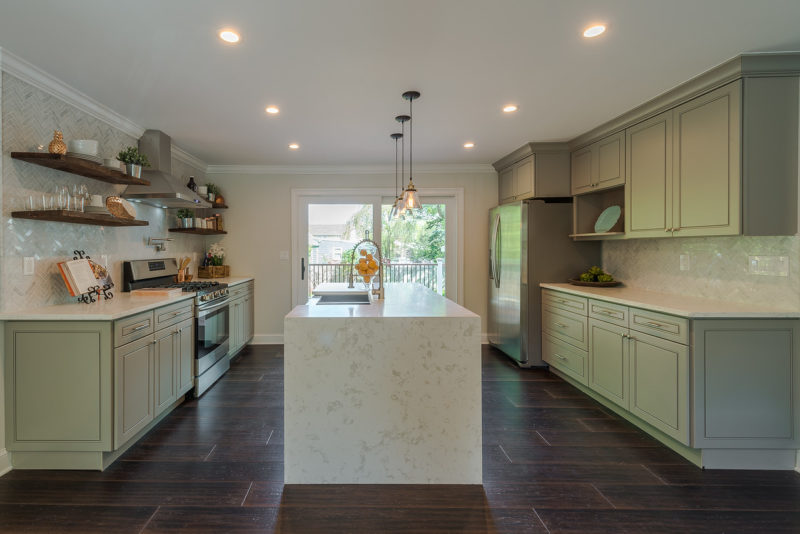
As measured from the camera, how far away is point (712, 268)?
285cm

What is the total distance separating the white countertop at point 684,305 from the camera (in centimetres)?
224

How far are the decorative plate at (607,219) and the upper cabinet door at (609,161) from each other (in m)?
0.27

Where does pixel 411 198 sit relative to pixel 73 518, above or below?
above

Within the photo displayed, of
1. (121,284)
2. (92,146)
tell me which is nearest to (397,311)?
(92,146)

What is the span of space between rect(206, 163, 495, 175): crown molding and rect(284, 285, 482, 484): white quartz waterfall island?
3.43m

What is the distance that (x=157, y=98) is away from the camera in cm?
289

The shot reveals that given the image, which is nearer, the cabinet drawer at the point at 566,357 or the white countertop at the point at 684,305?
the white countertop at the point at 684,305

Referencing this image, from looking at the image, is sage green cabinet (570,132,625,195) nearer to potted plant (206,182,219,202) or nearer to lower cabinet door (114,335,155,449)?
lower cabinet door (114,335,155,449)

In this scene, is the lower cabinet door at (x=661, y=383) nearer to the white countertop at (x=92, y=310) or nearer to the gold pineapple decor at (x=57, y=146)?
the white countertop at (x=92, y=310)

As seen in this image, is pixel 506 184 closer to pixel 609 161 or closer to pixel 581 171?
pixel 581 171

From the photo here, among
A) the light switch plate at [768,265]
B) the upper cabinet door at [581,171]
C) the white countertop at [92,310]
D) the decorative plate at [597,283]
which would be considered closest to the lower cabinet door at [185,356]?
the white countertop at [92,310]

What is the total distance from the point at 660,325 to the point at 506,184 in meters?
2.77

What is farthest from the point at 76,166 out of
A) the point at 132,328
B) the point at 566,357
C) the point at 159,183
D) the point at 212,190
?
the point at 566,357

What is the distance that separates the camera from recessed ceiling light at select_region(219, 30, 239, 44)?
2027 millimetres
